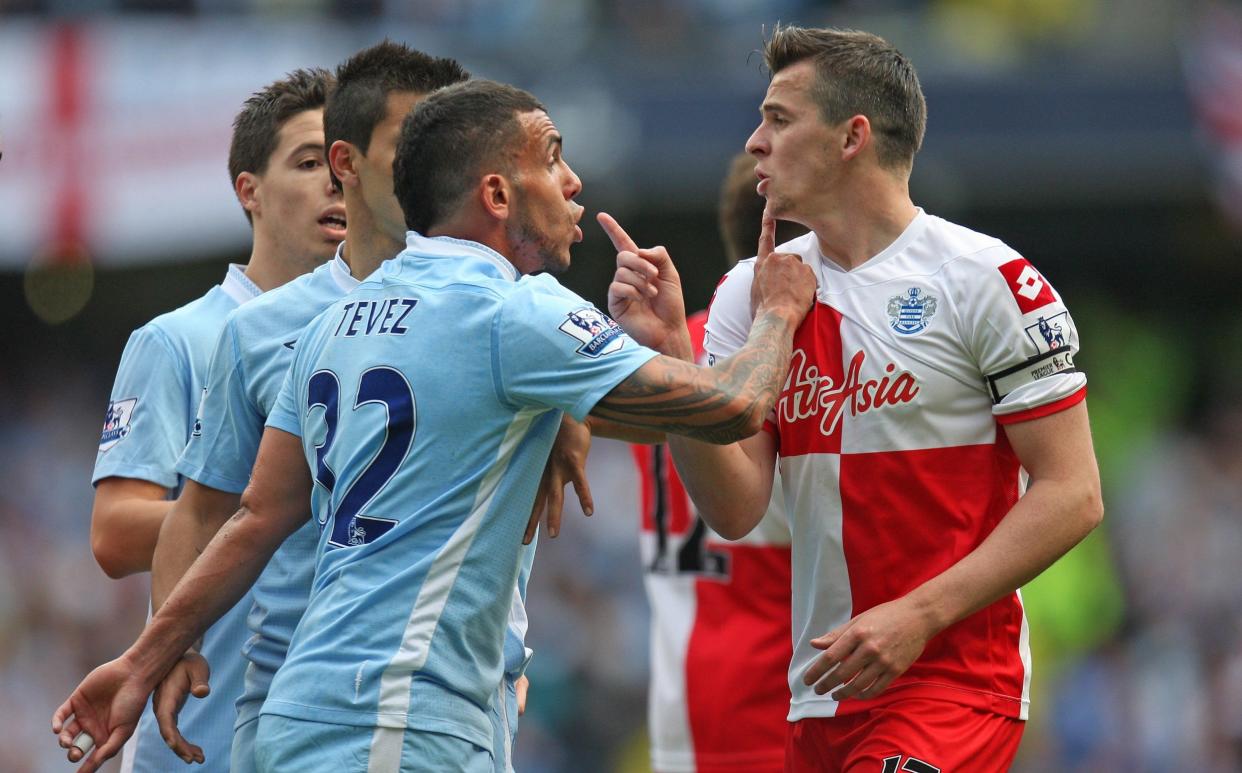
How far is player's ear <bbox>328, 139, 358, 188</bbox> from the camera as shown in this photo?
14.4 ft

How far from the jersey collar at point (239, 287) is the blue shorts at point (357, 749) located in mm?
1697

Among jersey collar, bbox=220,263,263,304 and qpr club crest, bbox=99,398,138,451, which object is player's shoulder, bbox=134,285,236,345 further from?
qpr club crest, bbox=99,398,138,451

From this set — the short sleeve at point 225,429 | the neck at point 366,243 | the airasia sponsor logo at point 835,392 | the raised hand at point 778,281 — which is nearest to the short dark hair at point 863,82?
the raised hand at point 778,281

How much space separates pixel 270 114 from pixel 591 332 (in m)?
1.90

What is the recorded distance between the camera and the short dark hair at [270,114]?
5109 mm

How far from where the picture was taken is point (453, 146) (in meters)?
3.90

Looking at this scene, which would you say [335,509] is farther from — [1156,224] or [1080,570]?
[1156,224]

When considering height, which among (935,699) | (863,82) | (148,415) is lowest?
(935,699)

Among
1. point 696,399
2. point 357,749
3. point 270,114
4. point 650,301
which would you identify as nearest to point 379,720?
point 357,749

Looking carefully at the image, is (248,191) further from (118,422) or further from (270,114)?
(118,422)

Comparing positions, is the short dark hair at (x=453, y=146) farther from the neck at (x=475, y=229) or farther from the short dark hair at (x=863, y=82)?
the short dark hair at (x=863, y=82)

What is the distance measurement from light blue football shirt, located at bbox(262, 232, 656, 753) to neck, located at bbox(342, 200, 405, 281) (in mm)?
646

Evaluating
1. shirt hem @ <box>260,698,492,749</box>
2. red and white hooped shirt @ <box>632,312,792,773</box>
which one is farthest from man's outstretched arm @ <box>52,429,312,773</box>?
red and white hooped shirt @ <box>632,312,792,773</box>

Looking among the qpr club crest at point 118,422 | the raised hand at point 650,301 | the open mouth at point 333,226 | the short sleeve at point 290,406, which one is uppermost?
the raised hand at point 650,301
